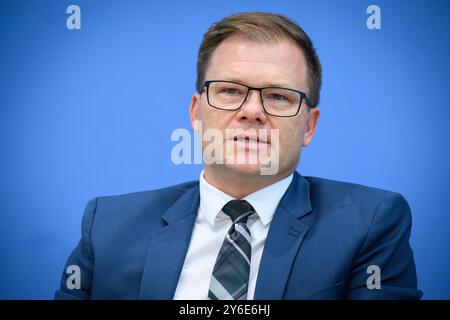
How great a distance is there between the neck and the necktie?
152mm

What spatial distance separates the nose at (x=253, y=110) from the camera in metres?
1.49

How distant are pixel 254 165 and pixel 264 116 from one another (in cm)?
16

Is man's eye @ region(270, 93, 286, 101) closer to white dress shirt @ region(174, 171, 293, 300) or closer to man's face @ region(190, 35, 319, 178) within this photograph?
man's face @ region(190, 35, 319, 178)

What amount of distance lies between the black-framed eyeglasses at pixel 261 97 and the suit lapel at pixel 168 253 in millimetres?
365

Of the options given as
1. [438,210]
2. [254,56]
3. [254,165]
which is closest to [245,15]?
[254,56]

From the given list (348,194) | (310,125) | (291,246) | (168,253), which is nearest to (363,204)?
(348,194)

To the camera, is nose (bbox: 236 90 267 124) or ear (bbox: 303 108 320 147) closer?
nose (bbox: 236 90 267 124)

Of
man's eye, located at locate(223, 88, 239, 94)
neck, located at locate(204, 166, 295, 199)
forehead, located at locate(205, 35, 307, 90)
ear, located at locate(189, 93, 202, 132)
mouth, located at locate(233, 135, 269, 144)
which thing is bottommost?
neck, located at locate(204, 166, 295, 199)

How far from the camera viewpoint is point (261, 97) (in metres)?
1.53

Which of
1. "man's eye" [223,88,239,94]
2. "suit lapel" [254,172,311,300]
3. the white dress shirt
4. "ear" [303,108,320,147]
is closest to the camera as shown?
"suit lapel" [254,172,311,300]

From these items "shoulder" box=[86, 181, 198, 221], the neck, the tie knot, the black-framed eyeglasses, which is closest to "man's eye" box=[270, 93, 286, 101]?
the black-framed eyeglasses

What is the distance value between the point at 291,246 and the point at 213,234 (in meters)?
0.27

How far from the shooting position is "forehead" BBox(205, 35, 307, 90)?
5.03ft

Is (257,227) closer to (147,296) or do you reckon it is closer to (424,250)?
(147,296)
